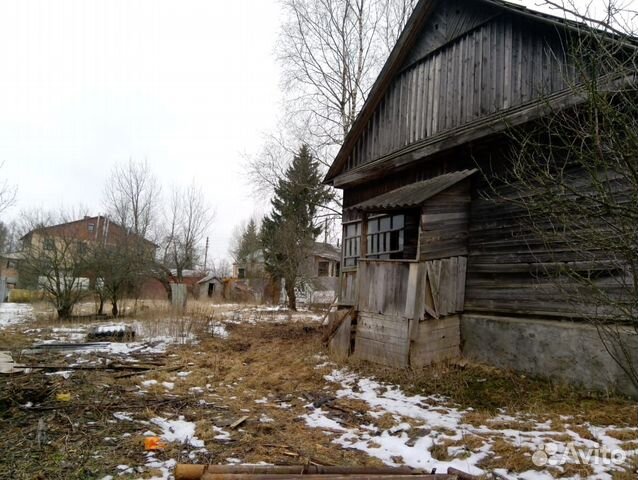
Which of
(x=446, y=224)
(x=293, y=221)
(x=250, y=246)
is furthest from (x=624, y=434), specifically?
(x=250, y=246)

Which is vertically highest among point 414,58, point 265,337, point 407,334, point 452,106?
point 414,58

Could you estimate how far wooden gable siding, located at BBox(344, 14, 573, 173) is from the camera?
6.47 metres

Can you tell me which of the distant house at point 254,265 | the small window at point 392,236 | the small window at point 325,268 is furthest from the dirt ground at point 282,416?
the small window at point 325,268

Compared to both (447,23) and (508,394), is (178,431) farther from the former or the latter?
(447,23)

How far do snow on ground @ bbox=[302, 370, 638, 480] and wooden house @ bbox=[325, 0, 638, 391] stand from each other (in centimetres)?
141

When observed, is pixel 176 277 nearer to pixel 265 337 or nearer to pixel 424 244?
pixel 265 337

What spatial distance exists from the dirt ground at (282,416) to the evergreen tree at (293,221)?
42.8 ft

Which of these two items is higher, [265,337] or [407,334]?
[407,334]

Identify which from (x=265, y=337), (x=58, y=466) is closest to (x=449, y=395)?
(x=58, y=466)

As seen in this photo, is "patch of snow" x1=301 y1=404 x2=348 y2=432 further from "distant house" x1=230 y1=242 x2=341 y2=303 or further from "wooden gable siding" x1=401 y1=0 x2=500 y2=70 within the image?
"distant house" x1=230 y1=242 x2=341 y2=303

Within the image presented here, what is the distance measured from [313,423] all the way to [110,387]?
3.41 meters

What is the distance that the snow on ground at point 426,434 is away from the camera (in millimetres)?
3787

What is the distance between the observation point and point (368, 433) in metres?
4.61

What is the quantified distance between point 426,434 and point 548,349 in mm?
2841
